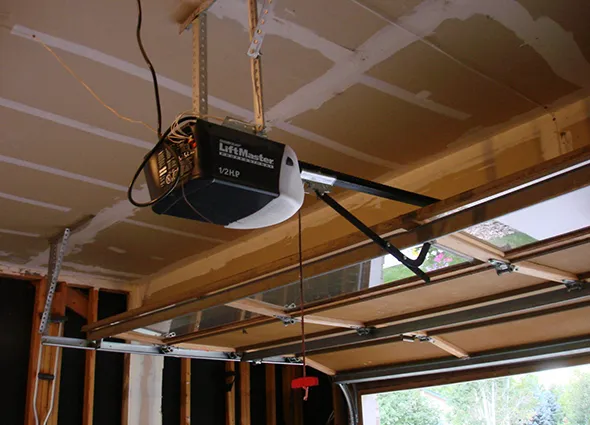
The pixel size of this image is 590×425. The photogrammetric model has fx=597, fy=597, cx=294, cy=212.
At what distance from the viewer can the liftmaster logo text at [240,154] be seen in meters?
1.32

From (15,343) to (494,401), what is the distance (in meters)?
4.74

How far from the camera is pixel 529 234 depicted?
187cm

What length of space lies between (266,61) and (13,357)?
269 centimetres

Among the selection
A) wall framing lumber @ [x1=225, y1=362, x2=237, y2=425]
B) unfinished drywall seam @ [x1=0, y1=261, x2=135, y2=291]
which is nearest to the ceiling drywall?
unfinished drywall seam @ [x1=0, y1=261, x2=135, y2=291]

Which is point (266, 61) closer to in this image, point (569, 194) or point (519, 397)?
point (569, 194)

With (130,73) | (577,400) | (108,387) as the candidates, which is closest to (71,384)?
(108,387)

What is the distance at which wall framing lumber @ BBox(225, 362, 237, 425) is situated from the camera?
4.25 m

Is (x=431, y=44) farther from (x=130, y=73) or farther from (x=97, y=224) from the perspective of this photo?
(x=97, y=224)

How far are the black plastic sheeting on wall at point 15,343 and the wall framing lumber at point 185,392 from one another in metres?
1.00

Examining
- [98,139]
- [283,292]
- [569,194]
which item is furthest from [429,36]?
[98,139]

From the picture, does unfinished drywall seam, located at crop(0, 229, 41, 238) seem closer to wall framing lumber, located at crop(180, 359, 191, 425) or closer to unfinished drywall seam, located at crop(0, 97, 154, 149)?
unfinished drywall seam, located at crop(0, 97, 154, 149)

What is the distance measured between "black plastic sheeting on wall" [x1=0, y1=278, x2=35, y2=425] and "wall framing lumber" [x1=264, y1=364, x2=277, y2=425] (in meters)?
1.74

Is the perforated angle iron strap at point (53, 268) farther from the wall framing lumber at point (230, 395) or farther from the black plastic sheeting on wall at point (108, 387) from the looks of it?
the wall framing lumber at point (230, 395)

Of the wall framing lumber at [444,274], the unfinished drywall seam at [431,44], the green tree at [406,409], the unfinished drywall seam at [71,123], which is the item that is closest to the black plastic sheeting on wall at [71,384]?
the wall framing lumber at [444,274]
